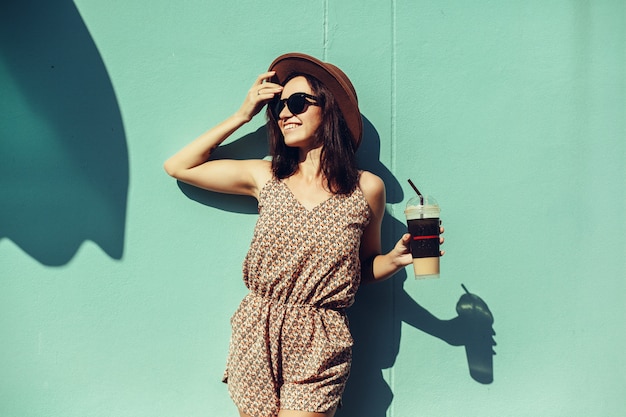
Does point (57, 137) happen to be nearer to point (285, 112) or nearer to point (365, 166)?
point (285, 112)

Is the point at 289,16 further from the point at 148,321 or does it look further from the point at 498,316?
the point at 498,316

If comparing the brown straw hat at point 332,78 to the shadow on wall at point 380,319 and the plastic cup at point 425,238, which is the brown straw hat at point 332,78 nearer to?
the shadow on wall at point 380,319

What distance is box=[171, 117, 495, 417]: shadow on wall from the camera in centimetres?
279

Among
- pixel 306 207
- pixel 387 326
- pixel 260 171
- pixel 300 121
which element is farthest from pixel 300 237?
pixel 387 326

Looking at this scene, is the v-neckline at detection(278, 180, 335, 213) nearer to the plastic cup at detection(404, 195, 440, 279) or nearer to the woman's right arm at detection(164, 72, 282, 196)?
the woman's right arm at detection(164, 72, 282, 196)

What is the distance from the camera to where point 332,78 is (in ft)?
8.18

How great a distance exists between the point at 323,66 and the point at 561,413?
6.84ft

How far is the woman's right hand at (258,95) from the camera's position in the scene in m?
2.57

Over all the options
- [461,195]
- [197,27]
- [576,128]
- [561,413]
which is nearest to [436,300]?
[461,195]

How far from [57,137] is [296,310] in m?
1.40

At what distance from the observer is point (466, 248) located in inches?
114

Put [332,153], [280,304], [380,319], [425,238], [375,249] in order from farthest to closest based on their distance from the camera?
[380,319] < [375,249] < [332,153] < [280,304] < [425,238]

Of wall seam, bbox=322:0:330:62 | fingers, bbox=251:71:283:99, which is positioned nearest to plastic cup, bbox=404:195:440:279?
fingers, bbox=251:71:283:99

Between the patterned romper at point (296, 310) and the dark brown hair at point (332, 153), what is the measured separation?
0.33ft
